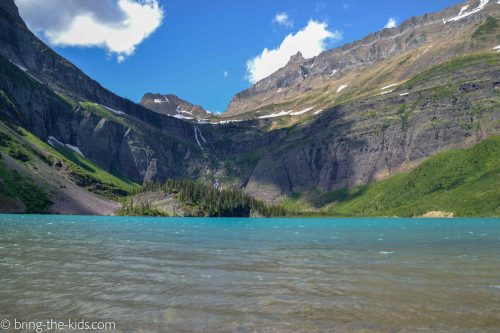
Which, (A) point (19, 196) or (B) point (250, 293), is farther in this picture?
(A) point (19, 196)

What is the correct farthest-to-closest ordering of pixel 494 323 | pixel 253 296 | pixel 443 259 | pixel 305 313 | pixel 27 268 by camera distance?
pixel 443 259 → pixel 27 268 → pixel 253 296 → pixel 305 313 → pixel 494 323

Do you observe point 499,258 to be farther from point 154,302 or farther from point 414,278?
point 154,302

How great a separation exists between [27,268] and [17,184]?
189140mm

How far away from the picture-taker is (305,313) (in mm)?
20078

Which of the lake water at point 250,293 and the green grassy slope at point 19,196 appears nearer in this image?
the lake water at point 250,293

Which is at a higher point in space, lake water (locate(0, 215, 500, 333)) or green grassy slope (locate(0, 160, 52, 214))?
green grassy slope (locate(0, 160, 52, 214))

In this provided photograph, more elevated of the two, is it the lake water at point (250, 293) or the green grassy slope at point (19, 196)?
the green grassy slope at point (19, 196)

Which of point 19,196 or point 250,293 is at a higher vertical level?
point 19,196

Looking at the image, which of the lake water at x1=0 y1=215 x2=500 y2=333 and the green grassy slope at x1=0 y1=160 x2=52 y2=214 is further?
the green grassy slope at x1=0 y1=160 x2=52 y2=214

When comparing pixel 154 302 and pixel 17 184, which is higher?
pixel 17 184

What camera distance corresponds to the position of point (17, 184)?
194 m

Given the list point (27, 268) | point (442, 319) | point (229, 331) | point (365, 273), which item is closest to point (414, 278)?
point (365, 273)

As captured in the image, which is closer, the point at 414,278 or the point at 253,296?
the point at 253,296

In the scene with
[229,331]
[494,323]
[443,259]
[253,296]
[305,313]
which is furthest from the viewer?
[443,259]
